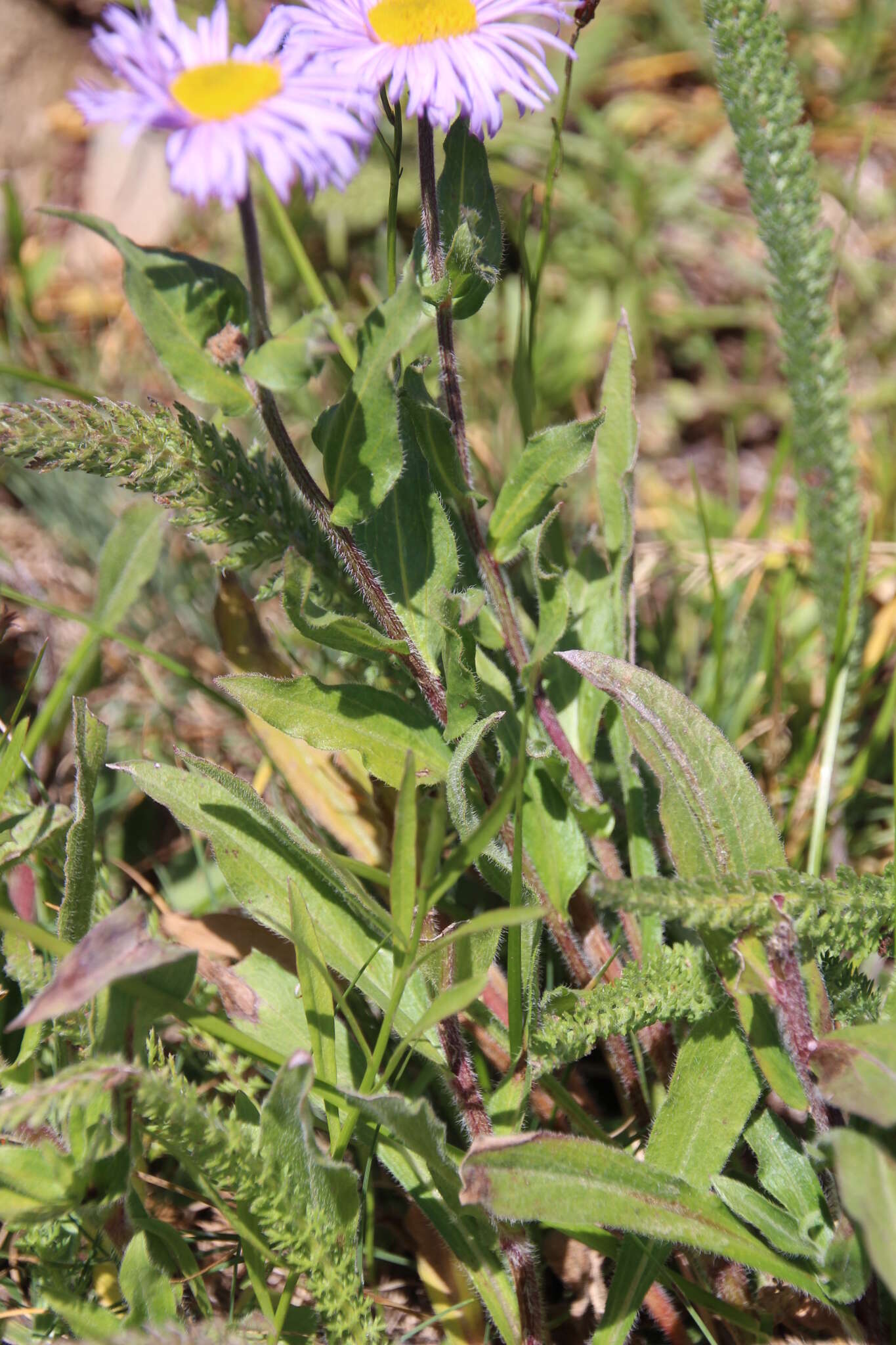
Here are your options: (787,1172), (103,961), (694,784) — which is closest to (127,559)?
(103,961)

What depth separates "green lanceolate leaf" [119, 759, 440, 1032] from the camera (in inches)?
63.4

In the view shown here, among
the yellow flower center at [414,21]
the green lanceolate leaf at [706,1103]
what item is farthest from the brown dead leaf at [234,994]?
the yellow flower center at [414,21]

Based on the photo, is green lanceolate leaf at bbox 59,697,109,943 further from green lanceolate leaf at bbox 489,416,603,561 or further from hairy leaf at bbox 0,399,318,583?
green lanceolate leaf at bbox 489,416,603,561

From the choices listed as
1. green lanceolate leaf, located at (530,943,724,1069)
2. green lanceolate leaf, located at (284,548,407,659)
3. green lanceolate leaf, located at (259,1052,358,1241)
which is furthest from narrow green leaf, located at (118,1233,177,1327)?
green lanceolate leaf, located at (284,548,407,659)

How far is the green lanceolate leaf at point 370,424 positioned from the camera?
1304 mm

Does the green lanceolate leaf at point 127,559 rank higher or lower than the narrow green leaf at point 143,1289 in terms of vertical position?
higher

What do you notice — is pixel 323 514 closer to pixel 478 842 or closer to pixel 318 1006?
pixel 478 842

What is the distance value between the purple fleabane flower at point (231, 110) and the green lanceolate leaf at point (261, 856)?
0.82m

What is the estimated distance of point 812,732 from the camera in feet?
7.40

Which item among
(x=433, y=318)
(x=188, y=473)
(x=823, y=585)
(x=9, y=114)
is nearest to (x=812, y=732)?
(x=823, y=585)

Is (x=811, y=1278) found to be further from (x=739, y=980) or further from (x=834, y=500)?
(x=834, y=500)

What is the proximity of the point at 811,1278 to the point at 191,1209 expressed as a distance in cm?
94

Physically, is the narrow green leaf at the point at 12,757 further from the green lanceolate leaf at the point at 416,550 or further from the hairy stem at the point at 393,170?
the hairy stem at the point at 393,170

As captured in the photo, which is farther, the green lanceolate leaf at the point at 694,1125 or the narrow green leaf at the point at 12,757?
the narrow green leaf at the point at 12,757
